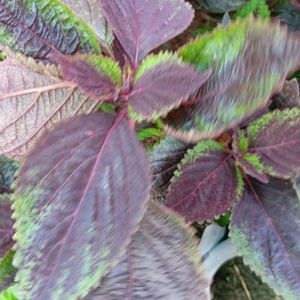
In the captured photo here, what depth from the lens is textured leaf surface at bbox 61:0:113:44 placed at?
18.8 inches

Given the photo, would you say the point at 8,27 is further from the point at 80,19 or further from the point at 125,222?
the point at 125,222

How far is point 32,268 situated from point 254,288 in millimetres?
494

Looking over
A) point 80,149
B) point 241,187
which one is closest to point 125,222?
point 80,149

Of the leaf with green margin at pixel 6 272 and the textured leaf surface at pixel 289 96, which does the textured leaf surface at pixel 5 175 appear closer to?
the leaf with green margin at pixel 6 272

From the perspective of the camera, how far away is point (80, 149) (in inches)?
A: 16.0

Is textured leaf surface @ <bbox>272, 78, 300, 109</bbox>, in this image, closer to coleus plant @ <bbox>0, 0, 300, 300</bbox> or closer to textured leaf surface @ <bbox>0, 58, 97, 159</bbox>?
coleus plant @ <bbox>0, 0, 300, 300</bbox>

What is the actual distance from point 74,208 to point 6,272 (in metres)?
0.15

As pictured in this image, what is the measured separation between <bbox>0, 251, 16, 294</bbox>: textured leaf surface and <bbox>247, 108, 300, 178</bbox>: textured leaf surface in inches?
10.1

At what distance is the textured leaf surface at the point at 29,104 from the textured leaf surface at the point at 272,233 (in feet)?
0.64

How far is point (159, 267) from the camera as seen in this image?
1.38 ft

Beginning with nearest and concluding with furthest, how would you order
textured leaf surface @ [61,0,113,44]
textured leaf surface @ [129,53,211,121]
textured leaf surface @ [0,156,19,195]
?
textured leaf surface @ [129,53,211,121], textured leaf surface @ [61,0,113,44], textured leaf surface @ [0,156,19,195]

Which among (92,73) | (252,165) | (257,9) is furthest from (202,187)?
(257,9)

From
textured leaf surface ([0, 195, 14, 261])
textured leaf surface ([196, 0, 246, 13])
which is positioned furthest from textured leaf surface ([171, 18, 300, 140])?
textured leaf surface ([196, 0, 246, 13])

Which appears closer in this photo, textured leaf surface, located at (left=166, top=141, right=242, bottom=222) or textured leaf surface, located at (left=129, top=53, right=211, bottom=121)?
textured leaf surface, located at (left=129, top=53, right=211, bottom=121)
